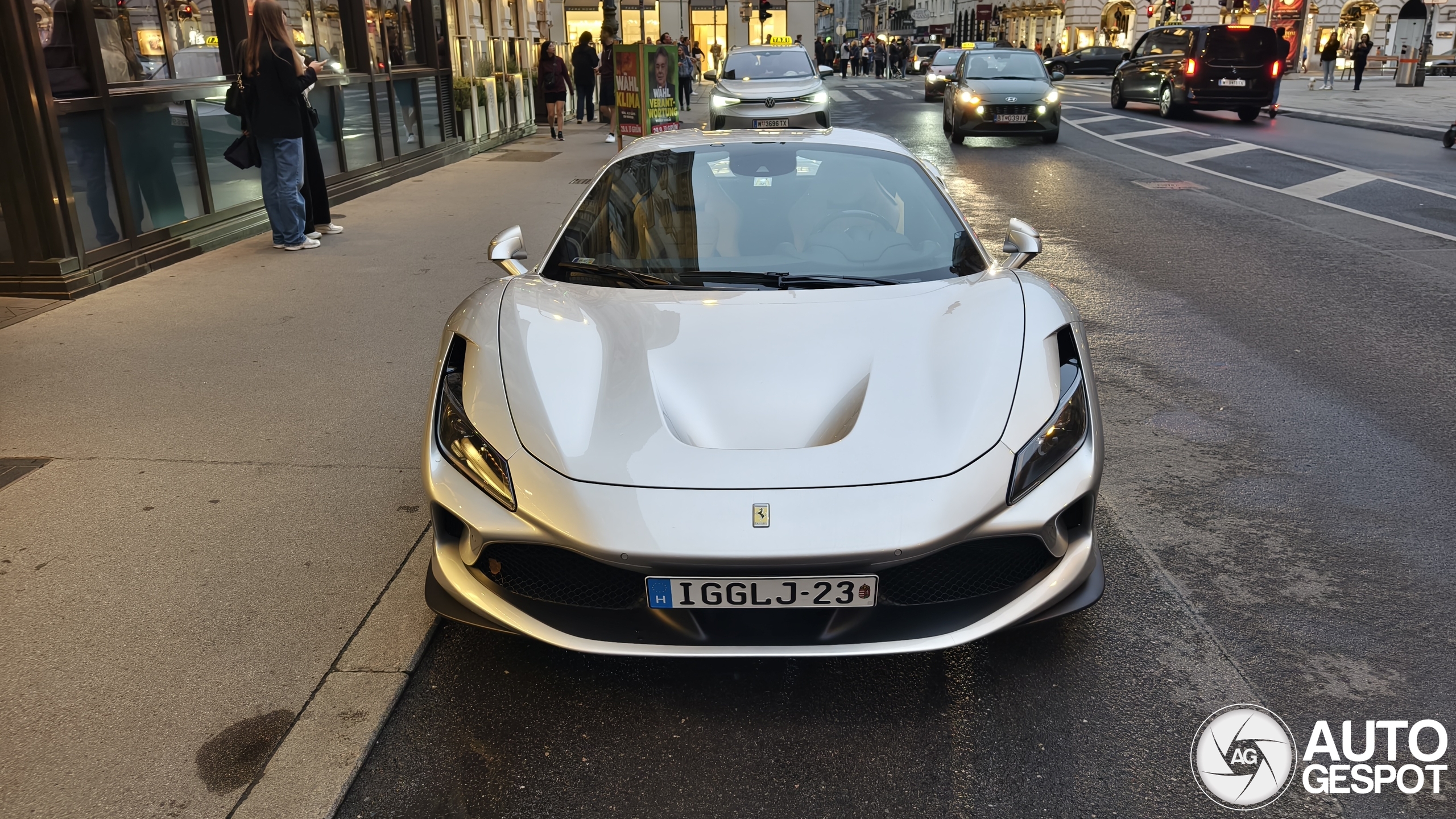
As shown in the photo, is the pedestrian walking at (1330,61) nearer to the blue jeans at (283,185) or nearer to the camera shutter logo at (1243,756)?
the blue jeans at (283,185)

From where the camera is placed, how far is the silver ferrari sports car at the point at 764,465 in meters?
2.54

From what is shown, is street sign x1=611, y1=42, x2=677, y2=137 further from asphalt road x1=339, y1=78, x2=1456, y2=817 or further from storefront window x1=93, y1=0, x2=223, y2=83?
asphalt road x1=339, y1=78, x2=1456, y2=817

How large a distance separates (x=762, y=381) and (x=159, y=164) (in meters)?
7.32

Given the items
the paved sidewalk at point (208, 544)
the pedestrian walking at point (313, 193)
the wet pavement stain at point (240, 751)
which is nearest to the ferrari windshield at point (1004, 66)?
the pedestrian walking at point (313, 193)

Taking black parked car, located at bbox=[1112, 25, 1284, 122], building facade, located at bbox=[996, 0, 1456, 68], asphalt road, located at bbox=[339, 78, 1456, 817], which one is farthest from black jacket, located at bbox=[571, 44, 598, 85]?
building facade, located at bbox=[996, 0, 1456, 68]

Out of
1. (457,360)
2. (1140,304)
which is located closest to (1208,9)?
(1140,304)

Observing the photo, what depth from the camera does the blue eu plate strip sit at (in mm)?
2535

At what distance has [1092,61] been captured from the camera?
48.5 metres

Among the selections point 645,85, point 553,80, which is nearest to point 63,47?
point 645,85

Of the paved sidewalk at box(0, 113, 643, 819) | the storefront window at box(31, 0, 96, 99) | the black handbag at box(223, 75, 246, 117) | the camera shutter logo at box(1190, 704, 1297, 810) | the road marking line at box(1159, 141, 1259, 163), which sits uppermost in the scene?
the storefront window at box(31, 0, 96, 99)

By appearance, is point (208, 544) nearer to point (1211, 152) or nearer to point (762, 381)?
point (762, 381)

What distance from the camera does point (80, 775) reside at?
8.30 ft

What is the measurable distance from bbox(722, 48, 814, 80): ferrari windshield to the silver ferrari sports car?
15166mm

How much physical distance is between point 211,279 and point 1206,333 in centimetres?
685
